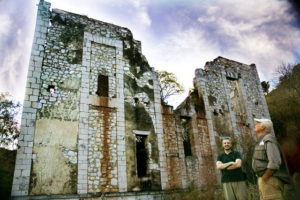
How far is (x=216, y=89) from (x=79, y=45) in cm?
823

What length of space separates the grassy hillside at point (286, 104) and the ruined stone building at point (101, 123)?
4.99 meters

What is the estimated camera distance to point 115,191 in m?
9.35

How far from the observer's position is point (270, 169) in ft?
12.9

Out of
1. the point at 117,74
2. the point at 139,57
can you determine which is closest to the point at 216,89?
the point at 139,57

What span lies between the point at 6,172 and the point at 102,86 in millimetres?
4970

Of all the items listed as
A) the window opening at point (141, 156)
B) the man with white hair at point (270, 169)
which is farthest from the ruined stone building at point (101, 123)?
the man with white hair at point (270, 169)

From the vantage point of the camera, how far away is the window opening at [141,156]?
1065cm

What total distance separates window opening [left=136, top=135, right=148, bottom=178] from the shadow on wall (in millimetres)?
4853

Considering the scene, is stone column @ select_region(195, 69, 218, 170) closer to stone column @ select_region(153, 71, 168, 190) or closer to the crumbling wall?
the crumbling wall

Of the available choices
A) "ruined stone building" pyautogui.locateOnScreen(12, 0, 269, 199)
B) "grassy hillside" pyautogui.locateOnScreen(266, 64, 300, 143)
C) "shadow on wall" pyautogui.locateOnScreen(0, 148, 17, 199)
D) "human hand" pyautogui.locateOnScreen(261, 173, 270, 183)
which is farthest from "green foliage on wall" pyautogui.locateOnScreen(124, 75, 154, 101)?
"grassy hillside" pyautogui.locateOnScreen(266, 64, 300, 143)

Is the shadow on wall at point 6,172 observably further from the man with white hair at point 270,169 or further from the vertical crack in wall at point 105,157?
the man with white hair at point 270,169

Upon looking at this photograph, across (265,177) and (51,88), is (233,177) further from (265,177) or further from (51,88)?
(51,88)

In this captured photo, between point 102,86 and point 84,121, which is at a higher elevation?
point 102,86

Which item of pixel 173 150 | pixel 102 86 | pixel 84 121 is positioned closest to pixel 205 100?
pixel 173 150
